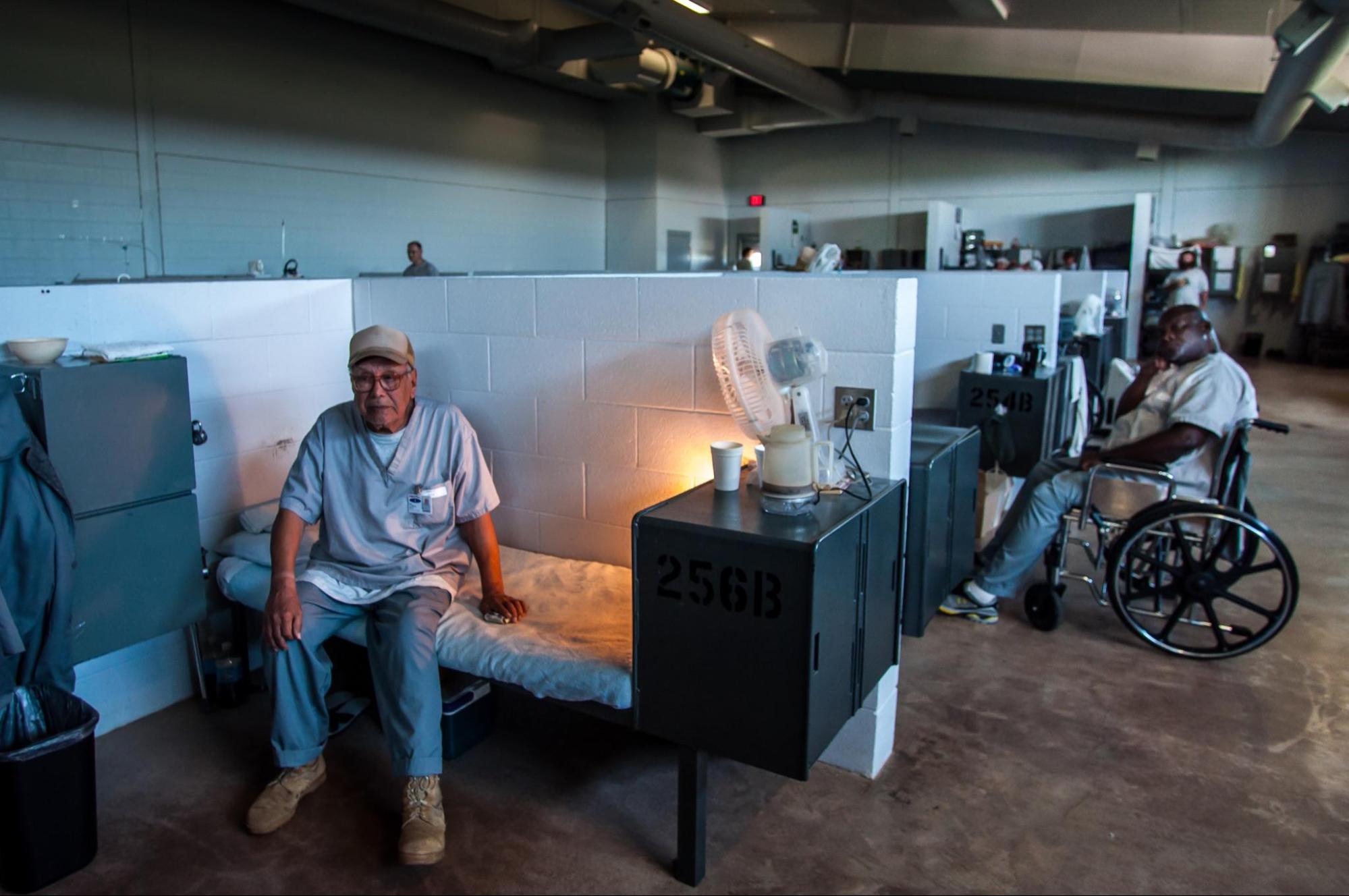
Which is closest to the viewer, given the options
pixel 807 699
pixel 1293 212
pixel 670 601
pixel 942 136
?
pixel 807 699

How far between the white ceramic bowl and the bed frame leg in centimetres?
190

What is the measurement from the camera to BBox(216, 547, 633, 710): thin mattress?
217 centimetres

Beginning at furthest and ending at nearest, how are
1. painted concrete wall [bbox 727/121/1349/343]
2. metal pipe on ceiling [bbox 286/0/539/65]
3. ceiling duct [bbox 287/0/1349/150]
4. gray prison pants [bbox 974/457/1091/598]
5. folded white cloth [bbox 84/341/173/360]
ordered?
painted concrete wall [bbox 727/121/1349/343], metal pipe on ceiling [bbox 286/0/539/65], ceiling duct [bbox 287/0/1349/150], gray prison pants [bbox 974/457/1091/598], folded white cloth [bbox 84/341/173/360]

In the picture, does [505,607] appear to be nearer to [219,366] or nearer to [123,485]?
[123,485]

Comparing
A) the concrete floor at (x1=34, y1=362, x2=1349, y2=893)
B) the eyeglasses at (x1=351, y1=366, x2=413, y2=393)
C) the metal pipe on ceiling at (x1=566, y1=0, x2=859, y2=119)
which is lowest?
the concrete floor at (x1=34, y1=362, x2=1349, y2=893)

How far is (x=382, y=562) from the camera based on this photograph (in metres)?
2.49

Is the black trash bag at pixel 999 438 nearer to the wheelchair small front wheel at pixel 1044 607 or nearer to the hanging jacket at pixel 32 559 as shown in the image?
the wheelchair small front wheel at pixel 1044 607

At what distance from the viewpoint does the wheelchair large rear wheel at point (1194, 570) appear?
305 cm

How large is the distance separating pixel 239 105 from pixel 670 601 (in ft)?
21.5

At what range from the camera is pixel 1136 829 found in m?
2.24

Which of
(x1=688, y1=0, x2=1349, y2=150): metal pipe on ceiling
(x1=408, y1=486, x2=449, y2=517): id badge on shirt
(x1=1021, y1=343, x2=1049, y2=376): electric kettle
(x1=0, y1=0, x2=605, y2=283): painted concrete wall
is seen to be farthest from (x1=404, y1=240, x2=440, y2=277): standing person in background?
(x1=408, y1=486, x2=449, y2=517): id badge on shirt

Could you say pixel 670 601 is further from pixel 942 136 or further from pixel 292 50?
pixel 942 136

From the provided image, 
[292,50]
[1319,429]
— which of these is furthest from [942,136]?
[292,50]

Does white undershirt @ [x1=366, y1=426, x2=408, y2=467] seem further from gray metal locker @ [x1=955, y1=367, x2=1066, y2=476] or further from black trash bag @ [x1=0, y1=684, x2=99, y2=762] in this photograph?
gray metal locker @ [x1=955, y1=367, x2=1066, y2=476]
